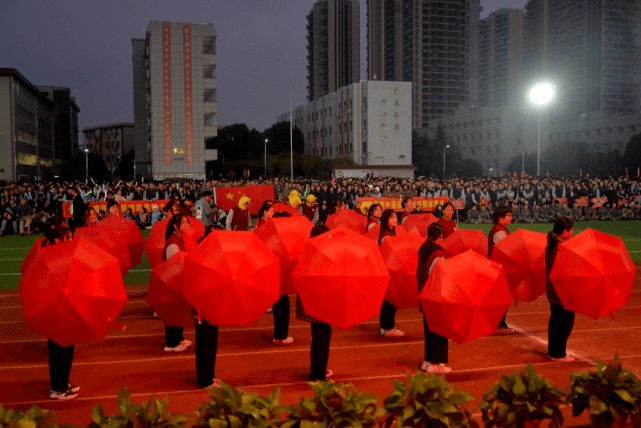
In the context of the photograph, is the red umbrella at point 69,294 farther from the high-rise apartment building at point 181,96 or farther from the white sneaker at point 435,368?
the high-rise apartment building at point 181,96

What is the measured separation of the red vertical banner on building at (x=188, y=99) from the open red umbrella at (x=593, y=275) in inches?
2209

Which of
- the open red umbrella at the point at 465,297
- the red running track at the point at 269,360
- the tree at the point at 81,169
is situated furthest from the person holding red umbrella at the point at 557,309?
the tree at the point at 81,169

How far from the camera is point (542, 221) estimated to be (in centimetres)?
2822

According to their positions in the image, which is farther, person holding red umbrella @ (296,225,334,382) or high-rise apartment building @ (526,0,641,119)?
high-rise apartment building @ (526,0,641,119)

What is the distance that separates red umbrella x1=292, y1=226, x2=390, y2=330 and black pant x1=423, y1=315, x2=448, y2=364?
4.10 feet

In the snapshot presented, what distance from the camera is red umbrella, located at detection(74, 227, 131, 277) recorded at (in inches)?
378

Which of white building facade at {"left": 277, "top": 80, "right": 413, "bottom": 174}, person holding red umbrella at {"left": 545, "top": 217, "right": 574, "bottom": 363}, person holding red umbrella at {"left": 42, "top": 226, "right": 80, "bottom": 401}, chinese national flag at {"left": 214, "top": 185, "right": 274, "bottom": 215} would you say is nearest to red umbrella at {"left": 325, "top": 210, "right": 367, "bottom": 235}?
person holding red umbrella at {"left": 545, "top": 217, "right": 574, "bottom": 363}

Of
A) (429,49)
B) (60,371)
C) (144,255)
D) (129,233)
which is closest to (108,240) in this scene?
(129,233)

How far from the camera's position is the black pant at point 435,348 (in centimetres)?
689

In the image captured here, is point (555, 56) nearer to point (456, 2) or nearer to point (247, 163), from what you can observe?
point (456, 2)

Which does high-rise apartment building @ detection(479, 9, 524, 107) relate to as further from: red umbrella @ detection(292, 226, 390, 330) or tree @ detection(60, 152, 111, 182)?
red umbrella @ detection(292, 226, 390, 330)

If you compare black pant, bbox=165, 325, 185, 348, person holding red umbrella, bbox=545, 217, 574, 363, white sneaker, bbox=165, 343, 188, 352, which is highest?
person holding red umbrella, bbox=545, 217, 574, 363

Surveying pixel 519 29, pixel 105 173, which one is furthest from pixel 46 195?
pixel 519 29

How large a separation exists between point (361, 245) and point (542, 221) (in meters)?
24.6
